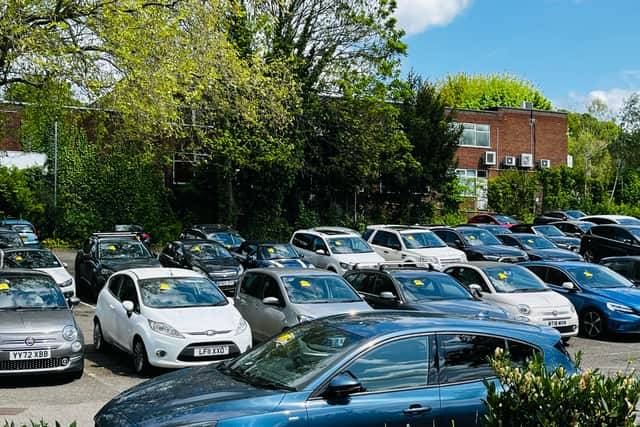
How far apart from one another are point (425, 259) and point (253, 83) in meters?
8.03

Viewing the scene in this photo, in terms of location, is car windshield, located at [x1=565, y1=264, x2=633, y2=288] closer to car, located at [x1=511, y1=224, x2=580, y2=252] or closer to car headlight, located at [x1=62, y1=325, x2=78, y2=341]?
car headlight, located at [x1=62, y1=325, x2=78, y2=341]

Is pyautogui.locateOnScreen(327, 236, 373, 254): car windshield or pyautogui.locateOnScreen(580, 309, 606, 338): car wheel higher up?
pyautogui.locateOnScreen(327, 236, 373, 254): car windshield

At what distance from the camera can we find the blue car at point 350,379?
5527 millimetres

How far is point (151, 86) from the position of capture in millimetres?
18422

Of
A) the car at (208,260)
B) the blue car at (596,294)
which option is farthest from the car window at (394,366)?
the car at (208,260)

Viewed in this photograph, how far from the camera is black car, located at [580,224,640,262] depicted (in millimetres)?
24828

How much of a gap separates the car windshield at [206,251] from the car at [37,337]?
965 cm

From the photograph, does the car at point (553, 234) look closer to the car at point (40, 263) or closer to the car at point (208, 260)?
the car at point (208, 260)

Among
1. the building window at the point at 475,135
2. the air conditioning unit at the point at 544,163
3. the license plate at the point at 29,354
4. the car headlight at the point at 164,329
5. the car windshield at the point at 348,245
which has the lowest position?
the license plate at the point at 29,354

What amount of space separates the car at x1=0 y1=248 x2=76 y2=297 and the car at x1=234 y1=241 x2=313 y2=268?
18.6ft

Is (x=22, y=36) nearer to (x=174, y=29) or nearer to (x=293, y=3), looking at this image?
(x=174, y=29)

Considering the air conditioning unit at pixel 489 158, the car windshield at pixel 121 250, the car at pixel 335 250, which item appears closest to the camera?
the car windshield at pixel 121 250

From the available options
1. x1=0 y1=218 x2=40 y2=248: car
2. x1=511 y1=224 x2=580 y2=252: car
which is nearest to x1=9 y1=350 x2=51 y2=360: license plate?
x1=0 y1=218 x2=40 y2=248: car

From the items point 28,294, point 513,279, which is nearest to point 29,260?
point 28,294
